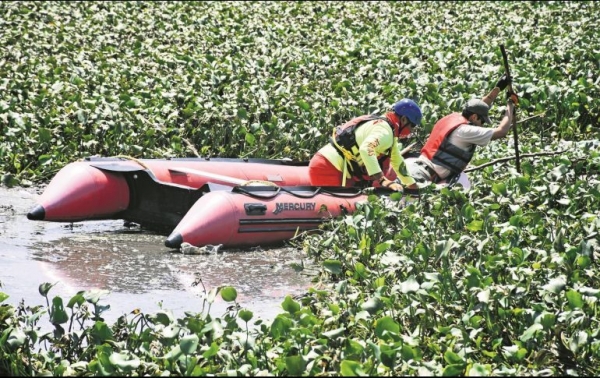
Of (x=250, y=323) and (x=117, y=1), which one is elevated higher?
(x=117, y=1)

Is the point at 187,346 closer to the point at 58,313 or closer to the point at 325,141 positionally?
the point at 58,313

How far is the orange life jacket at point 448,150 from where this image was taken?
1066 cm

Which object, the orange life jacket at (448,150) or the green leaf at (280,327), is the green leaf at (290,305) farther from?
the orange life jacket at (448,150)

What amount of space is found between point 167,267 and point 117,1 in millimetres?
13426

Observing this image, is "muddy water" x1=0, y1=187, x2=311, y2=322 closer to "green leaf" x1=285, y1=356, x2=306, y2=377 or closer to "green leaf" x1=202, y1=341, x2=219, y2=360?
"green leaf" x1=202, y1=341, x2=219, y2=360

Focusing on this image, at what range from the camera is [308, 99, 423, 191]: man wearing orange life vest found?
396 inches

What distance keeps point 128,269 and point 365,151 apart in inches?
105

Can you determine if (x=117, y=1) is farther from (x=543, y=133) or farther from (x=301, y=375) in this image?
(x=301, y=375)

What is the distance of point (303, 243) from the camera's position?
368 inches

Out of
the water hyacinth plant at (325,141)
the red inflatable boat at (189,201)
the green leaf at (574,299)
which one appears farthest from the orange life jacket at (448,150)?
the green leaf at (574,299)

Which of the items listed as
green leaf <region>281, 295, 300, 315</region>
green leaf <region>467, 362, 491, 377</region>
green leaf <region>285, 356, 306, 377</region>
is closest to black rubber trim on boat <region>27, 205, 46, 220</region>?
green leaf <region>281, 295, 300, 315</region>

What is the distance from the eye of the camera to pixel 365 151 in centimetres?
1002

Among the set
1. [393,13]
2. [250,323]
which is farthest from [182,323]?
[393,13]

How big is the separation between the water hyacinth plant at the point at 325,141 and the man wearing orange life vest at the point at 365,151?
0.77 metres
